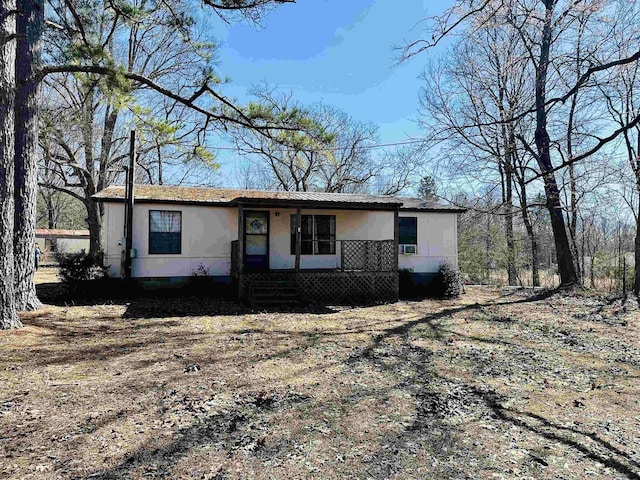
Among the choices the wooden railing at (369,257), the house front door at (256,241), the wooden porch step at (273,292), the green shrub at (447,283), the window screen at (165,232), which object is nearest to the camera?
the wooden porch step at (273,292)

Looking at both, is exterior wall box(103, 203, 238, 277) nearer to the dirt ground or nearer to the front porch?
the front porch

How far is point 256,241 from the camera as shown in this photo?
41.9ft

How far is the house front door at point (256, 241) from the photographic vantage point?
41.5ft

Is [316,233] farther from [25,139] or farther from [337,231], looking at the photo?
[25,139]

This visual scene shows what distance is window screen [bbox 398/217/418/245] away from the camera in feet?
44.9

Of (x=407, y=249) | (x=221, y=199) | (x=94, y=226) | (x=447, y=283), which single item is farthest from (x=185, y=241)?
(x=94, y=226)

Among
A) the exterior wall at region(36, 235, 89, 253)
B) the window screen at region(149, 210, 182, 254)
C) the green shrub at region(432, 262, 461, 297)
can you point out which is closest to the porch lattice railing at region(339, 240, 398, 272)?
the green shrub at region(432, 262, 461, 297)

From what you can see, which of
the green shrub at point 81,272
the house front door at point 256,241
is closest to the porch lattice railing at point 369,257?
the house front door at point 256,241

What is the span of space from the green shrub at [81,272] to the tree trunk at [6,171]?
4302 mm

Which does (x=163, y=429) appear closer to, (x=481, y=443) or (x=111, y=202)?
(x=481, y=443)

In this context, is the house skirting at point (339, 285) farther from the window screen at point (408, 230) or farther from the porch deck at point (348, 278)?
the window screen at point (408, 230)

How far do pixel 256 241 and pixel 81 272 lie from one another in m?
4.92

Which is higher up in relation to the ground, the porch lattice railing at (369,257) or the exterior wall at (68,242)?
the exterior wall at (68,242)

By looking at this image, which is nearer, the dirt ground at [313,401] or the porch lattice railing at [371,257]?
the dirt ground at [313,401]
